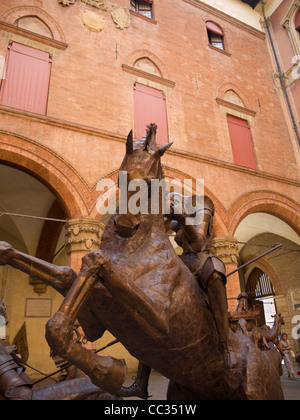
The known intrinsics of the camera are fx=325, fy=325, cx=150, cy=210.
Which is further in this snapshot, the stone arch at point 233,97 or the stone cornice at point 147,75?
the stone arch at point 233,97

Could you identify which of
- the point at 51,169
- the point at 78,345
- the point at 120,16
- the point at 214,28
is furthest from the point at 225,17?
the point at 78,345

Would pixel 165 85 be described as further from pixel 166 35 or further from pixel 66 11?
pixel 66 11

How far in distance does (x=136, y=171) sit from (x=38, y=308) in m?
10.5

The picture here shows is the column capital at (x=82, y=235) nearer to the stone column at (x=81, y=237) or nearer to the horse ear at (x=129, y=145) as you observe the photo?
the stone column at (x=81, y=237)

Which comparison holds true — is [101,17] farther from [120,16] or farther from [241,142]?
[241,142]

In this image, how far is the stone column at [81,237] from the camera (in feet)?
22.4

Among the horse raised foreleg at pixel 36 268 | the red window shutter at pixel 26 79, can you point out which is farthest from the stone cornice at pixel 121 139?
the horse raised foreleg at pixel 36 268

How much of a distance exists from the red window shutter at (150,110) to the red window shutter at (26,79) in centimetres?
254

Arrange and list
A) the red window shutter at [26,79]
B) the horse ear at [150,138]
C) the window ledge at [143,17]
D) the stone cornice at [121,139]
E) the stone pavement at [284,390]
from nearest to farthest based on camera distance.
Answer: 1. the horse ear at [150,138]
2. the stone pavement at [284,390]
3. the stone cornice at [121,139]
4. the red window shutter at [26,79]
5. the window ledge at [143,17]

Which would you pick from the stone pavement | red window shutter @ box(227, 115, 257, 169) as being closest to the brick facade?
red window shutter @ box(227, 115, 257, 169)

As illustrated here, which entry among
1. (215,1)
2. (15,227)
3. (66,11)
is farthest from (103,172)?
(215,1)

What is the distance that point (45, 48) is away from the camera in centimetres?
846

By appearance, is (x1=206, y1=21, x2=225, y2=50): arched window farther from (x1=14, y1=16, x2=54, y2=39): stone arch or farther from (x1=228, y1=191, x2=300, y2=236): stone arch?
(x1=14, y1=16, x2=54, y2=39): stone arch

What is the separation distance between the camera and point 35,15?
28.3 feet
